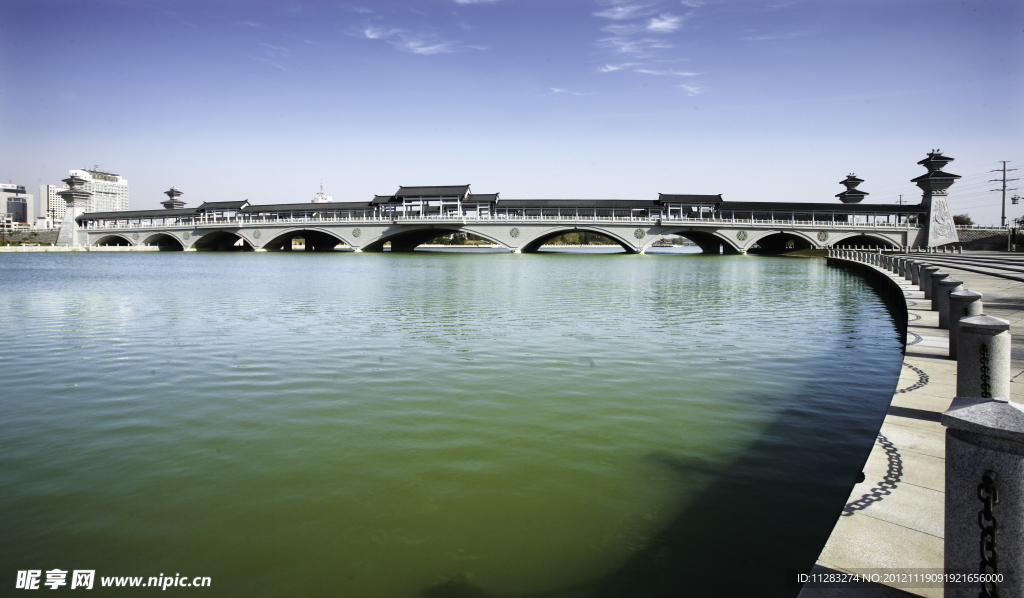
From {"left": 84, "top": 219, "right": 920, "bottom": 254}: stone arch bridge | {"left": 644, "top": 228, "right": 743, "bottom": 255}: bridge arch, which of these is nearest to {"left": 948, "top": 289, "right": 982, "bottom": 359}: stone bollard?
{"left": 84, "top": 219, "right": 920, "bottom": 254}: stone arch bridge

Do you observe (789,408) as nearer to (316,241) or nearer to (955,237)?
(955,237)

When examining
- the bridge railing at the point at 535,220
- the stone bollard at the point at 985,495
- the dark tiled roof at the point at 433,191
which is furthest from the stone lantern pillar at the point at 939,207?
→ the stone bollard at the point at 985,495

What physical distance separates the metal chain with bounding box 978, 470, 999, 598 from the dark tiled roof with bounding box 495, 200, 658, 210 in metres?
63.3

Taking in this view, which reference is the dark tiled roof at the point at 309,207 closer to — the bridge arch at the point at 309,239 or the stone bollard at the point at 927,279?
the bridge arch at the point at 309,239

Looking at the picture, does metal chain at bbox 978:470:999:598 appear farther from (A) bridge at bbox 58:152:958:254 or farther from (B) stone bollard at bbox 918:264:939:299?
(A) bridge at bbox 58:152:958:254

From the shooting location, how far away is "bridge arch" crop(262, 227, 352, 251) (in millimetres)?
70500

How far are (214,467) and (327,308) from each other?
11696 millimetres

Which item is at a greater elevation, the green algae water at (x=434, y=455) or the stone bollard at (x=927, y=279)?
the stone bollard at (x=927, y=279)

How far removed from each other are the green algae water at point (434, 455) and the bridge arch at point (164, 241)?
75953 mm

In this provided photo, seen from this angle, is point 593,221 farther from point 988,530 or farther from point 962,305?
point 988,530

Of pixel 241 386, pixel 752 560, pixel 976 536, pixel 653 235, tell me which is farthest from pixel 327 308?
pixel 653 235

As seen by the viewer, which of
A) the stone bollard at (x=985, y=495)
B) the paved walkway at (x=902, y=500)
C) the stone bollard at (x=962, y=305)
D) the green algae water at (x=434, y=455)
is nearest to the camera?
the stone bollard at (x=985, y=495)

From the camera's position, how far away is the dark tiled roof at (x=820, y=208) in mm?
64250

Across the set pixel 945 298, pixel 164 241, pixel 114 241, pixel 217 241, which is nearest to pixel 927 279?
pixel 945 298
